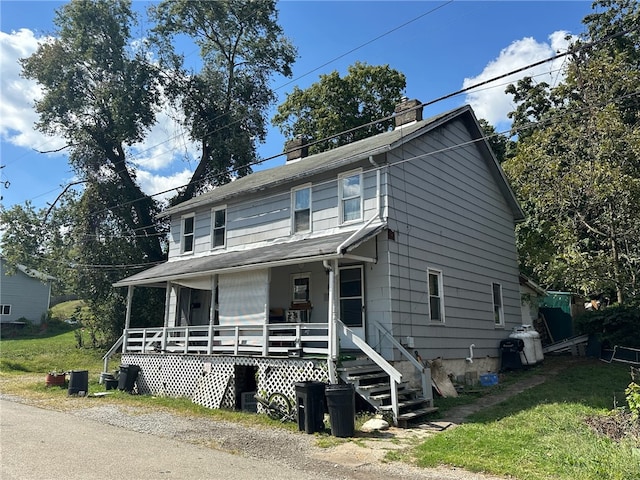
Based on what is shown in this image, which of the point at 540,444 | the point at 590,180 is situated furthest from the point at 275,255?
the point at 590,180

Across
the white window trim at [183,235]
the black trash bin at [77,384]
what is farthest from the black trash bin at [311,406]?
the white window trim at [183,235]

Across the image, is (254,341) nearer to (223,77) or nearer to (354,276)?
(354,276)

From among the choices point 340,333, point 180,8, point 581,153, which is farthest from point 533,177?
point 180,8

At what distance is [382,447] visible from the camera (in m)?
7.59

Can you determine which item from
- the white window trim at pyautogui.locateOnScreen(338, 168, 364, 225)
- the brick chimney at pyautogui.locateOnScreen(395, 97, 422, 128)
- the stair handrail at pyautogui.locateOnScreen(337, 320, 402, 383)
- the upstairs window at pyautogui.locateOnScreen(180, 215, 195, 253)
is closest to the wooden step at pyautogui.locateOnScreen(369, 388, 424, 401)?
the stair handrail at pyautogui.locateOnScreen(337, 320, 402, 383)

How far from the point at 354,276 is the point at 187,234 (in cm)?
852

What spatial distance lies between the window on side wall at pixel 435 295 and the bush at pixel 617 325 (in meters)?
7.23

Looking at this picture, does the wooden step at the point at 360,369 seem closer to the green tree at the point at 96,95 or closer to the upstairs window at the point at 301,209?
the upstairs window at the point at 301,209

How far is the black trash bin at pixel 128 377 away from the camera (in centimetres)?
1515

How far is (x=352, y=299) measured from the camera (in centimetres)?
1214

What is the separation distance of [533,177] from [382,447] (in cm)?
1373

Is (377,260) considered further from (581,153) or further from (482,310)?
(581,153)

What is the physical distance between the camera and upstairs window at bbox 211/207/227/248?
54.5 ft

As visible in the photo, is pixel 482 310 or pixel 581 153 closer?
pixel 482 310
